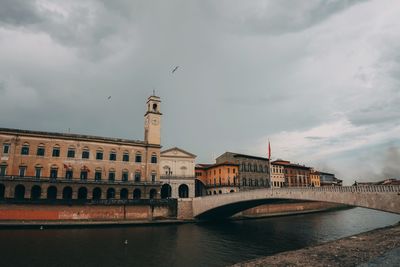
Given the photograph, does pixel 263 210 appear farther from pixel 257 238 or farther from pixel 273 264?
pixel 273 264

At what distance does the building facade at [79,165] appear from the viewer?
50844 millimetres

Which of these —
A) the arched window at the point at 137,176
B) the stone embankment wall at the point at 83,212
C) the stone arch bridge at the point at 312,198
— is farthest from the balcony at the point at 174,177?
the stone embankment wall at the point at 83,212

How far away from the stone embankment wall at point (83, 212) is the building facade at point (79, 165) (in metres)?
6.78

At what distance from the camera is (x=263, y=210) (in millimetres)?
68188

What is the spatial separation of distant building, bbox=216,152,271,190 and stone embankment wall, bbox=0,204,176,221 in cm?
2922

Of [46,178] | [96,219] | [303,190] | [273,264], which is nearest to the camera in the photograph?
[273,264]

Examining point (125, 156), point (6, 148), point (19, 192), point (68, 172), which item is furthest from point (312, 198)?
point (6, 148)

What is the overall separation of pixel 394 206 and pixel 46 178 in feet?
181

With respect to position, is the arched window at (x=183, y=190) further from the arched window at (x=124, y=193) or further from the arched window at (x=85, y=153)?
the arched window at (x=85, y=153)

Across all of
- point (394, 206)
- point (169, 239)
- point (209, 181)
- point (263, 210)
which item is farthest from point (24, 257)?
point (209, 181)

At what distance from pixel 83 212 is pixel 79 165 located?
12.4 metres

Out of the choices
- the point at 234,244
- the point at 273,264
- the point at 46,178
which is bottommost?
the point at 234,244

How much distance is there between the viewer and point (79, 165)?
5662 centimetres

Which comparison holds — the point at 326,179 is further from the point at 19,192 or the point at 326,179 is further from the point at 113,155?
the point at 19,192
